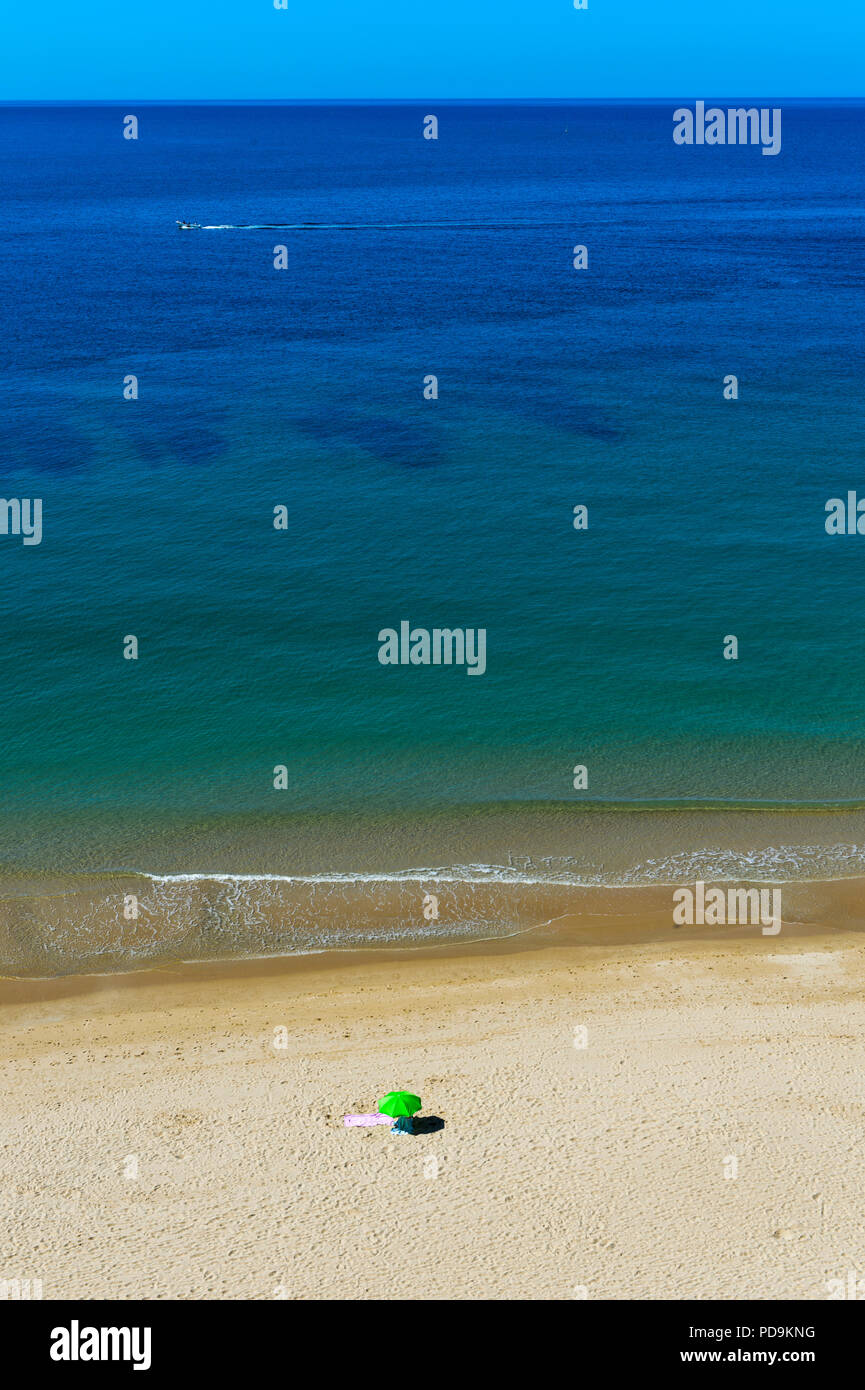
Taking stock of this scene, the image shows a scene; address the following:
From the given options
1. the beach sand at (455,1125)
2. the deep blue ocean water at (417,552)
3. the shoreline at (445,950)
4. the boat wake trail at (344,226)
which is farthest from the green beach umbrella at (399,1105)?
the boat wake trail at (344,226)

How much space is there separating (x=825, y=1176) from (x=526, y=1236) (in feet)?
18.9

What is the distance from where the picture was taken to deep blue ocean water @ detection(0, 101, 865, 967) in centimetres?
3500

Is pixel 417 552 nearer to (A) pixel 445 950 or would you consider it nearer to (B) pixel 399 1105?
(A) pixel 445 950

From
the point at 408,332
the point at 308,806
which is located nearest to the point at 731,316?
the point at 408,332

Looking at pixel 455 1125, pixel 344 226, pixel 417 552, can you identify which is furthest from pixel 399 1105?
pixel 344 226

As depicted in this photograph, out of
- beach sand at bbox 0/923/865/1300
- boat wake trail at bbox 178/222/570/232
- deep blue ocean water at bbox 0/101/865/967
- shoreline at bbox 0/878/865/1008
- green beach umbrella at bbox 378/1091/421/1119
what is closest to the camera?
beach sand at bbox 0/923/865/1300

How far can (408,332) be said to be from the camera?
76.9 meters

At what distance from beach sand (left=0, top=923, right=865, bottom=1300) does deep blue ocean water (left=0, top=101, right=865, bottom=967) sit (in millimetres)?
5275

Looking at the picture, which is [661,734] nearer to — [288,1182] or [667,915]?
[667,915]

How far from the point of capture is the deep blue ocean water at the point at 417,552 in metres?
35.0

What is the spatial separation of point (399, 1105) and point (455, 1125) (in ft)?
3.89

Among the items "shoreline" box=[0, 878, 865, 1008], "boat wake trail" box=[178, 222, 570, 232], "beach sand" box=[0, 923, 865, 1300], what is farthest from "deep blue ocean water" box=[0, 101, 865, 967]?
"boat wake trail" box=[178, 222, 570, 232]

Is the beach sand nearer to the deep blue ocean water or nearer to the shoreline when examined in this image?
the shoreline

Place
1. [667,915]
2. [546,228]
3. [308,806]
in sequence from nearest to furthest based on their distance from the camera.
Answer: [667,915], [308,806], [546,228]
